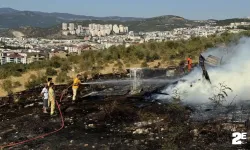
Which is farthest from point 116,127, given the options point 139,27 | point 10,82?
A: point 139,27

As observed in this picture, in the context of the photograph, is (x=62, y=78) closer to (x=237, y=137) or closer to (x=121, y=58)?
(x=121, y=58)

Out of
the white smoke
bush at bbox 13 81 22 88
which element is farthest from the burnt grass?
bush at bbox 13 81 22 88

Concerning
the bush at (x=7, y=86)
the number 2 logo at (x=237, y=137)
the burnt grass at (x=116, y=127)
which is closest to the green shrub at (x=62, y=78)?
the bush at (x=7, y=86)

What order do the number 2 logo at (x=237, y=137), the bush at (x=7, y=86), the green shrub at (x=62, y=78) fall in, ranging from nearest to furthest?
1. the number 2 logo at (x=237, y=137)
2. the bush at (x=7, y=86)
3. the green shrub at (x=62, y=78)

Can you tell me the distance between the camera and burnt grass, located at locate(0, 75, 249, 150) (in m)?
11.7

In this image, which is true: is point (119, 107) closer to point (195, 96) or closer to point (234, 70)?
point (195, 96)

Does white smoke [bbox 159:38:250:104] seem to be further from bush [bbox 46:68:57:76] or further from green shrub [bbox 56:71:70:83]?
bush [bbox 46:68:57:76]

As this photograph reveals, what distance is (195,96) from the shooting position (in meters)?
16.7

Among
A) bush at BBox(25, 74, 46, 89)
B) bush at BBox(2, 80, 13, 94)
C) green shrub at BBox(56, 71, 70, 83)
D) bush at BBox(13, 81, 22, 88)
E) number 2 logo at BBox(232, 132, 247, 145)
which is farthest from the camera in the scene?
green shrub at BBox(56, 71, 70, 83)

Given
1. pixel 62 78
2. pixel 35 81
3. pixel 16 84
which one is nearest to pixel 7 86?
pixel 16 84

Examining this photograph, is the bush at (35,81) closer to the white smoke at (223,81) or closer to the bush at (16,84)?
the bush at (16,84)

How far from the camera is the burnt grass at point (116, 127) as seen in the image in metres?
11.7

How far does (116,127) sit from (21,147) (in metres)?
3.04

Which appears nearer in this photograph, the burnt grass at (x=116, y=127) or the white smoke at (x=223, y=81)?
the burnt grass at (x=116, y=127)
